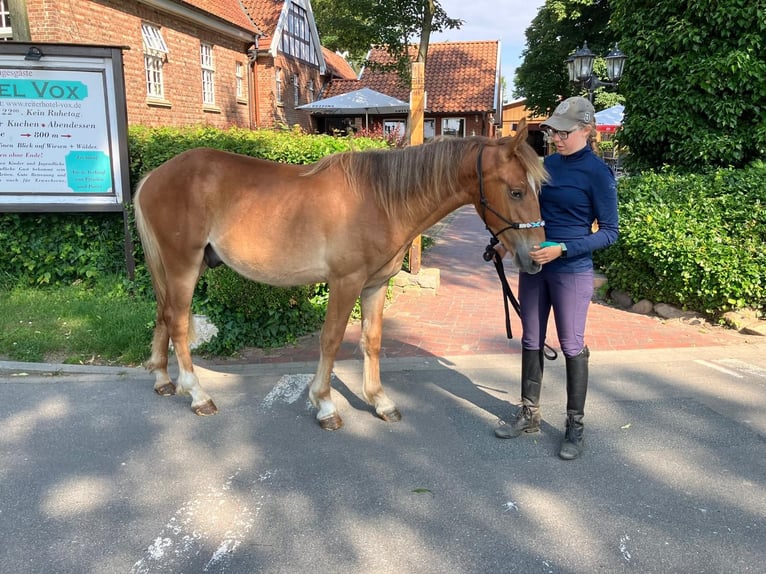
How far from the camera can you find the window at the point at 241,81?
1917 cm

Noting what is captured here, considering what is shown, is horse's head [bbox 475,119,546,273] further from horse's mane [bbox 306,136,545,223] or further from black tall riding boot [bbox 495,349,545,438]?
black tall riding boot [bbox 495,349,545,438]

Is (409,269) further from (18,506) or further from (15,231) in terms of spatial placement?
(18,506)

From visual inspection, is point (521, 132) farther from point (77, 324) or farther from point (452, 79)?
point (452, 79)

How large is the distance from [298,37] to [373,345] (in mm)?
23404

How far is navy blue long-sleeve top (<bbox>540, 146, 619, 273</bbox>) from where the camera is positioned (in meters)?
3.00

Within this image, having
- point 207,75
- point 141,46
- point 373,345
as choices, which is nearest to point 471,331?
point 373,345

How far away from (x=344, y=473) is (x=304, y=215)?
5.24ft

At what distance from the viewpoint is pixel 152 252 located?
12.9 feet

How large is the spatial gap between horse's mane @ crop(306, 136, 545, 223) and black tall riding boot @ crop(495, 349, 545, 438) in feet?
3.93

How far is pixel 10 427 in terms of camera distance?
3553 millimetres

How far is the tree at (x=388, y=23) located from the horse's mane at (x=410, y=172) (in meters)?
14.7

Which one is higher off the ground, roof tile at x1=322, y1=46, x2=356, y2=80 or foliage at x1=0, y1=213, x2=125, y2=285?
roof tile at x1=322, y1=46, x2=356, y2=80

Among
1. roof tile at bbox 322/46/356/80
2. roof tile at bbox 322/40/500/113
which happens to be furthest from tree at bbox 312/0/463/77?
roof tile at bbox 322/46/356/80

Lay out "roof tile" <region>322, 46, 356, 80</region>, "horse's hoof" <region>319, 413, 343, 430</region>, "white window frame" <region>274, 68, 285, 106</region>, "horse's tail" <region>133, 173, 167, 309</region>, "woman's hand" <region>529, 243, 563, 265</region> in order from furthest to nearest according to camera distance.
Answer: "roof tile" <region>322, 46, 356, 80</region> → "white window frame" <region>274, 68, 285, 106</region> → "horse's tail" <region>133, 173, 167, 309</region> → "horse's hoof" <region>319, 413, 343, 430</region> → "woman's hand" <region>529, 243, 563, 265</region>
